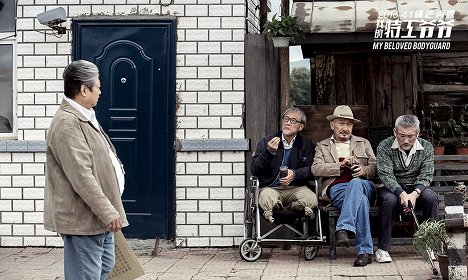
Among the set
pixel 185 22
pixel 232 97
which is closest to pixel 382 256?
pixel 232 97

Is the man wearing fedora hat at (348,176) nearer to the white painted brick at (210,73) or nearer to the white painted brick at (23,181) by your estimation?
the white painted brick at (210,73)

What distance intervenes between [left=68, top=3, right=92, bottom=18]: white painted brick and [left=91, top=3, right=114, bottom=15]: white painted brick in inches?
2.1

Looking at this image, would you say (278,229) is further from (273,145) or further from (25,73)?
(25,73)

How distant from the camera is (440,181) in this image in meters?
9.22

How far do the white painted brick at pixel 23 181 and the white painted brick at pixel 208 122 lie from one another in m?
1.89

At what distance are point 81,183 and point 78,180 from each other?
0.02 m

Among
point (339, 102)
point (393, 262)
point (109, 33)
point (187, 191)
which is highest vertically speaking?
point (109, 33)

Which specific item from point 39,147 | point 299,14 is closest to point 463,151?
point 299,14

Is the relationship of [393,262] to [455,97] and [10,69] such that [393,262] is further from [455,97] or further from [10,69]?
[10,69]

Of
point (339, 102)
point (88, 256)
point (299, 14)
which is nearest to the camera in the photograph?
point (88, 256)

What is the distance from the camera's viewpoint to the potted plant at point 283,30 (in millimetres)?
9055

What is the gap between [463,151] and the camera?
10.3 metres

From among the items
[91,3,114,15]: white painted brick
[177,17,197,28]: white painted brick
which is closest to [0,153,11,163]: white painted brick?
[91,3,114,15]: white painted brick

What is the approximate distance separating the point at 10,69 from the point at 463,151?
506cm
